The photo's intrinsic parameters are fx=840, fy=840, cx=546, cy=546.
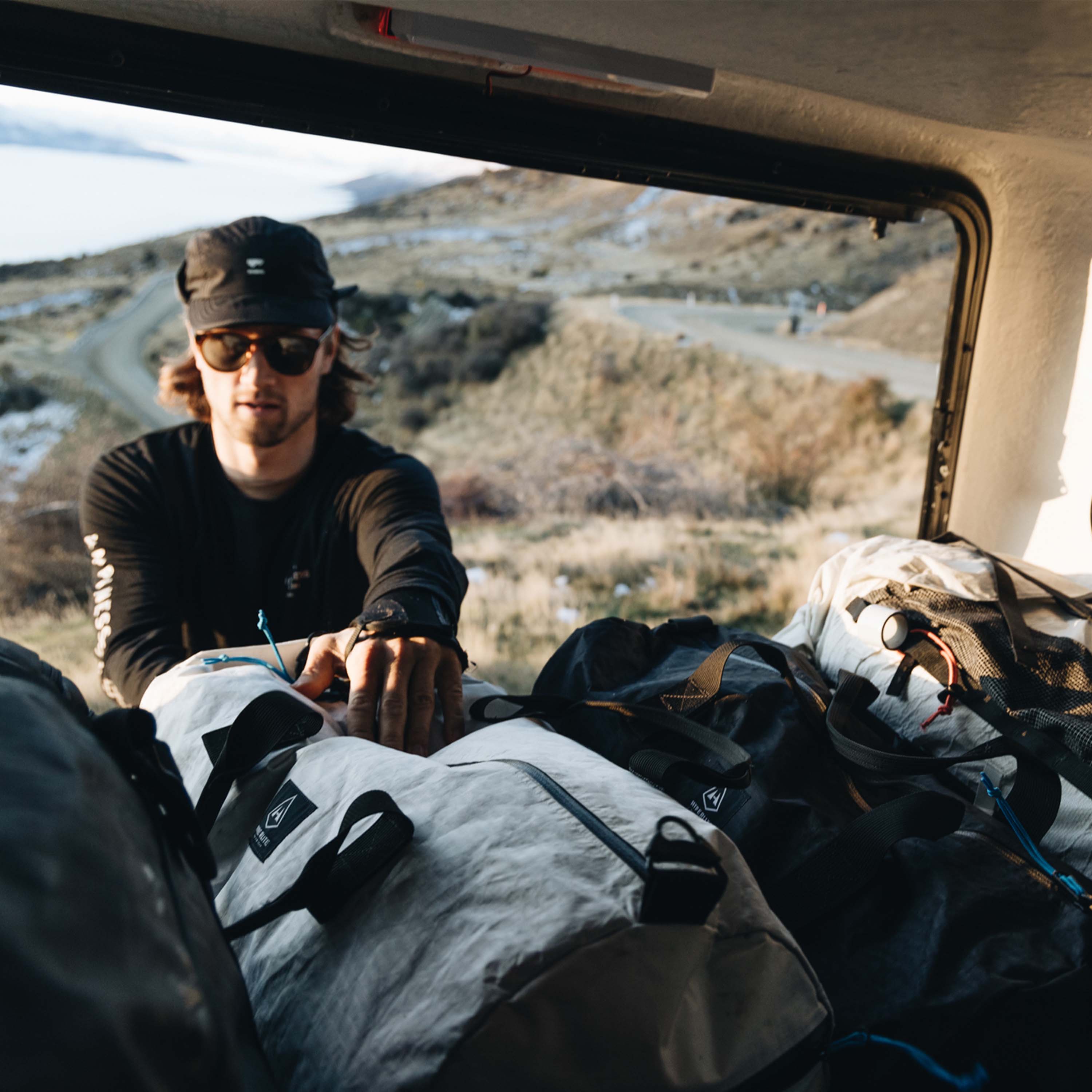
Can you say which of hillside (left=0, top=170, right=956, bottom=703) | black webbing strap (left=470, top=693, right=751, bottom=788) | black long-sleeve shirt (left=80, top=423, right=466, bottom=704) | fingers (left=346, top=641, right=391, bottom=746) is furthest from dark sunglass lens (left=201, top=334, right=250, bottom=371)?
hillside (left=0, top=170, right=956, bottom=703)

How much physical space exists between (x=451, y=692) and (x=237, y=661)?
0.28 metres

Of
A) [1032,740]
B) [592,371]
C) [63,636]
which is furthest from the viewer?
[592,371]

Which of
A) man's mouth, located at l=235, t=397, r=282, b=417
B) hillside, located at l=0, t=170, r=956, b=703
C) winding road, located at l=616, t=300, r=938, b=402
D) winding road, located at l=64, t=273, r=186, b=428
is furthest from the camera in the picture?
winding road, located at l=616, t=300, r=938, b=402

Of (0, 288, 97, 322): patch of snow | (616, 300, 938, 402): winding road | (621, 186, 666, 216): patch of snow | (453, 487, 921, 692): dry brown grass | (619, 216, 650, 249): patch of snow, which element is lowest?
(453, 487, 921, 692): dry brown grass

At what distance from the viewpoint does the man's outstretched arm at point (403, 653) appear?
3.37 ft

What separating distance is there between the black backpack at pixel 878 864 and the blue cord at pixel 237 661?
0.88ft

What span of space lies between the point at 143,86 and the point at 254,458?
2.31 ft

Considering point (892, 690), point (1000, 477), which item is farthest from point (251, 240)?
point (1000, 477)

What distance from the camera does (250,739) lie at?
82cm

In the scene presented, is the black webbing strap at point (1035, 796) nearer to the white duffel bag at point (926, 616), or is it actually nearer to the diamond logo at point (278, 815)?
the white duffel bag at point (926, 616)

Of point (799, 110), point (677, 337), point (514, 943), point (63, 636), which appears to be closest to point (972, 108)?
point (799, 110)

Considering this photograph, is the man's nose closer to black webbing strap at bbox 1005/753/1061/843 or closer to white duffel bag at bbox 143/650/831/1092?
white duffel bag at bbox 143/650/831/1092

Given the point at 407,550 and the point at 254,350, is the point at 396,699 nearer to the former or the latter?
the point at 407,550

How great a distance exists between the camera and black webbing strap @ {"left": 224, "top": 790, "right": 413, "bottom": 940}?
593 millimetres
